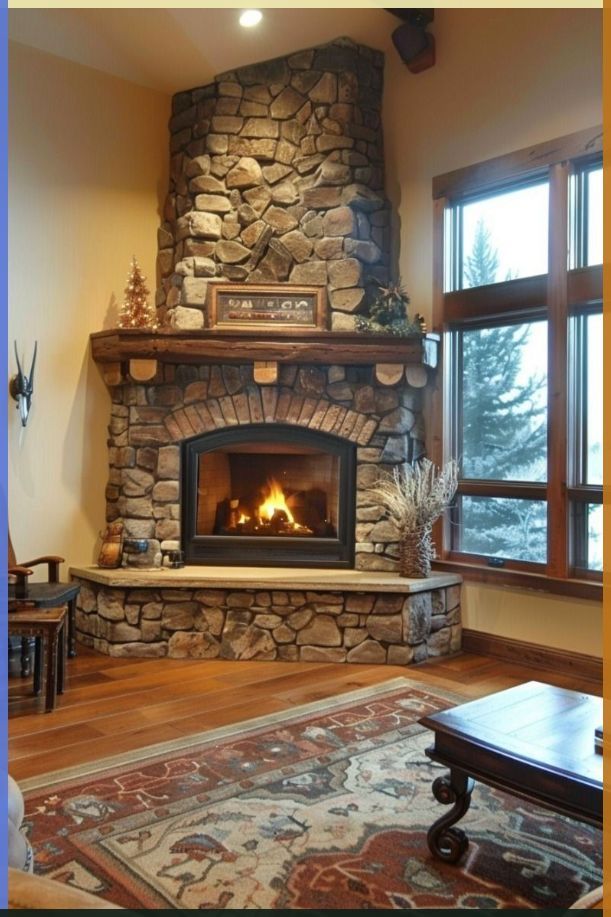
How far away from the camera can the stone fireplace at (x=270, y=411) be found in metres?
4.11

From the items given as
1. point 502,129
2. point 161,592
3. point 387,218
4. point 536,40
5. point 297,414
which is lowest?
point 161,592

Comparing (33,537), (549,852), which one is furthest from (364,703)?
(33,537)

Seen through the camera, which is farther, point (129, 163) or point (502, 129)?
point (129, 163)

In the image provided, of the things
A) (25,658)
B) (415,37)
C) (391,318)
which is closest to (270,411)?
(391,318)

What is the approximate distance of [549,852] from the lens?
212cm

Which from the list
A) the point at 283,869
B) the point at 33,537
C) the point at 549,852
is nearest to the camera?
the point at 283,869

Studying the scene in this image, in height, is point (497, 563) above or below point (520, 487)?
below

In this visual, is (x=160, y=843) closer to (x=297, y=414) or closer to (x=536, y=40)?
(x=297, y=414)

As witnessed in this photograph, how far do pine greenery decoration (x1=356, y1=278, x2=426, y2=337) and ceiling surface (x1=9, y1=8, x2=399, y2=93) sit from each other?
5.27ft

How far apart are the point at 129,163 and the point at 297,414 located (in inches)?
80.1

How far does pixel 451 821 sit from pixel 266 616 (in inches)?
84.1

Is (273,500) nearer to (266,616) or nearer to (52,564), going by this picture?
(266,616)

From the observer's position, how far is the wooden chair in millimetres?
3529

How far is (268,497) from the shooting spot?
15.3ft
